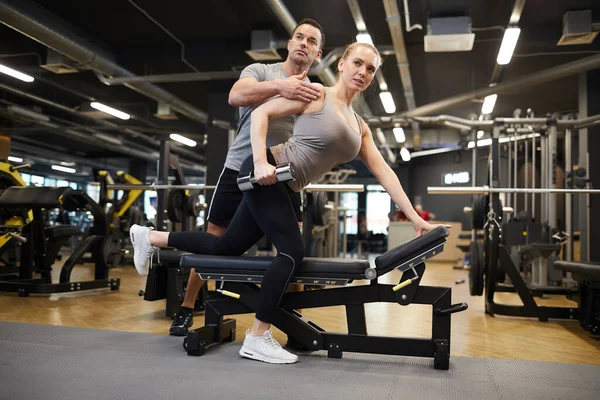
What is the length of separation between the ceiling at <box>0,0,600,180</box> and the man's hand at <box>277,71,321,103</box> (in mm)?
4500

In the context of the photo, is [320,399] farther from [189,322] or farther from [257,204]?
[189,322]

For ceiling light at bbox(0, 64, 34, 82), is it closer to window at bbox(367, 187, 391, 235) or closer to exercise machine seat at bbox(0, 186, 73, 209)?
exercise machine seat at bbox(0, 186, 73, 209)

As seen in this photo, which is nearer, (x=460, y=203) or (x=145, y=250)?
(x=145, y=250)

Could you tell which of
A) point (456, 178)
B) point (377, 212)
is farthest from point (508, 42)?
point (377, 212)

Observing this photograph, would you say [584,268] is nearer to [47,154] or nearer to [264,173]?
[264,173]

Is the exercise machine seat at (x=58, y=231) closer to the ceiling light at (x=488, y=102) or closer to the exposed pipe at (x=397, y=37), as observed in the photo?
the exposed pipe at (x=397, y=37)

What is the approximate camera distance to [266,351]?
6.62ft

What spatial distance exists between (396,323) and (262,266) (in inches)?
56.8

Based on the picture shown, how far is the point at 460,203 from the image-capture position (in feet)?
47.4

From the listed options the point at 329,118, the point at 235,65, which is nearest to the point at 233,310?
the point at 329,118

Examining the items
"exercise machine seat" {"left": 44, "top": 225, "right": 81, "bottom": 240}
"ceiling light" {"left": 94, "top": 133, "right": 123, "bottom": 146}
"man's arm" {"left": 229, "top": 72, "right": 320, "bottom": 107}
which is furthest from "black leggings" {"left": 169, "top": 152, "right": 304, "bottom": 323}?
"ceiling light" {"left": 94, "top": 133, "right": 123, "bottom": 146}

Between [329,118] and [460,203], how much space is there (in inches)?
520

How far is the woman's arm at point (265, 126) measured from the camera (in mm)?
1899

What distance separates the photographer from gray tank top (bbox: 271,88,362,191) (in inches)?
77.3
